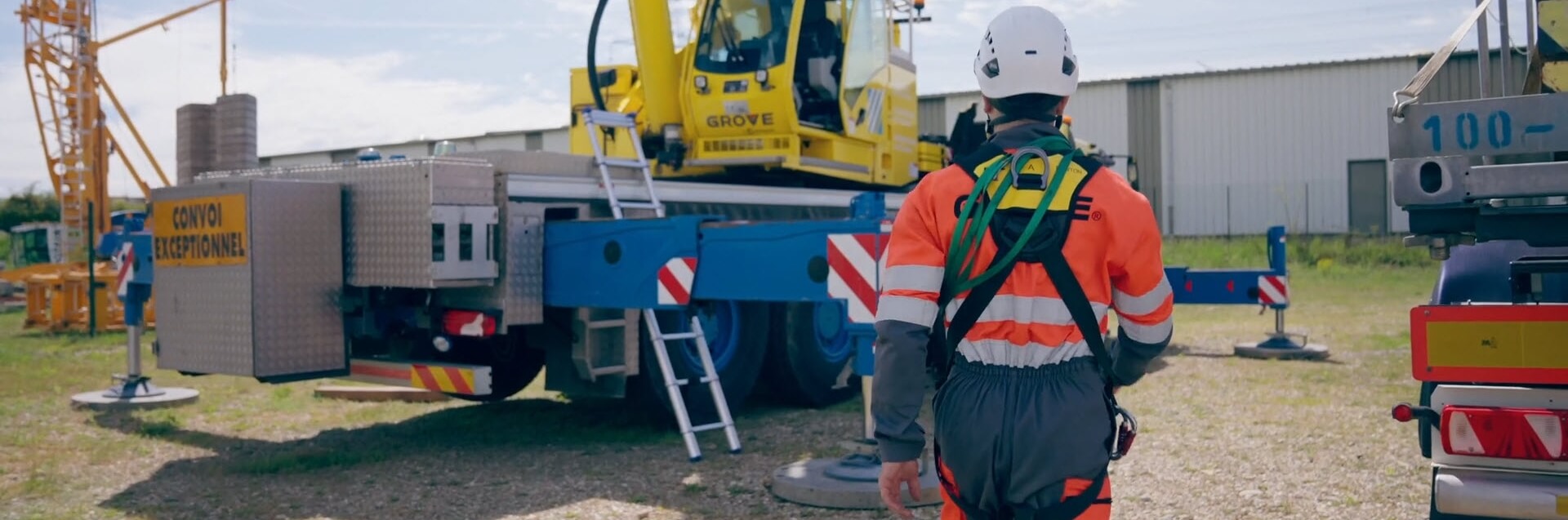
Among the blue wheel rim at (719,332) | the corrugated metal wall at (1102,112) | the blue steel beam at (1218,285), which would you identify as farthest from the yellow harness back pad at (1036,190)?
the corrugated metal wall at (1102,112)

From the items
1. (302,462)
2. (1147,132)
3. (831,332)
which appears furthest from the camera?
(1147,132)

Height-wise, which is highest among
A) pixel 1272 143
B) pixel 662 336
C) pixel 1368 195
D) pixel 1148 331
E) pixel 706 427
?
pixel 1272 143

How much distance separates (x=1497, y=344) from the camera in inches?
131

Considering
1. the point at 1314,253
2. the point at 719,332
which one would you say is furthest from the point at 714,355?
the point at 1314,253

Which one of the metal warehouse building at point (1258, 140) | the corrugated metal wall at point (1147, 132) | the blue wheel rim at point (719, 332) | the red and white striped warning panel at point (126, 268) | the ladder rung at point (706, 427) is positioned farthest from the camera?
the corrugated metal wall at point (1147, 132)

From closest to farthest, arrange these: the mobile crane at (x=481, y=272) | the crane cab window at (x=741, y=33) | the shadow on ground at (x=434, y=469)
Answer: the shadow on ground at (x=434, y=469)
the mobile crane at (x=481, y=272)
the crane cab window at (x=741, y=33)

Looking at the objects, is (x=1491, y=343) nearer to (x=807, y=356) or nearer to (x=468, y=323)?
(x=468, y=323)

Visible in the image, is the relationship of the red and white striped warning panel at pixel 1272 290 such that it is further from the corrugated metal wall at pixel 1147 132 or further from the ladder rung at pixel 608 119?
the corrugated metal wall at pixel 1147 132

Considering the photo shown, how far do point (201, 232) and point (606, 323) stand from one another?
7.03ft

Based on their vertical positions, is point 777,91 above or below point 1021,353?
above

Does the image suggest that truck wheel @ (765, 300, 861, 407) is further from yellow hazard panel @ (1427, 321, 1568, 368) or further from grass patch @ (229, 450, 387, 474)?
yellow hazard panel @ (1427, 321, 1568, 368)

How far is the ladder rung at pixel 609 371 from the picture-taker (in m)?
7.02

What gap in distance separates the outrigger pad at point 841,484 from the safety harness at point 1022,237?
2.78 meters

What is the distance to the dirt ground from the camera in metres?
5.74
